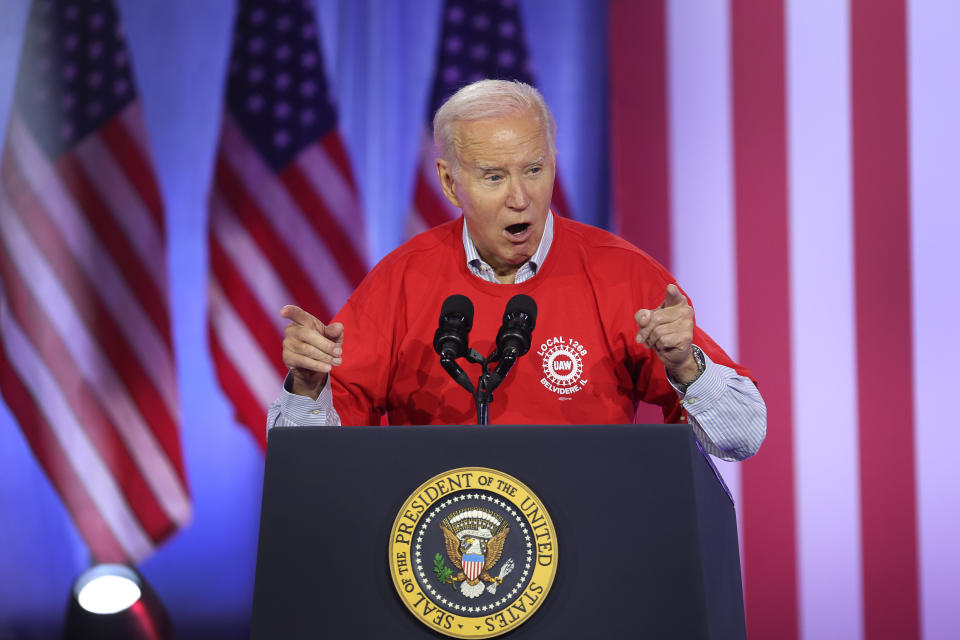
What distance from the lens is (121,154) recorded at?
132 inches

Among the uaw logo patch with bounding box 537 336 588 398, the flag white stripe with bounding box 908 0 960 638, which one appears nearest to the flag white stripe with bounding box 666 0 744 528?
the flag white stripe with bounding box 908 0 960 638

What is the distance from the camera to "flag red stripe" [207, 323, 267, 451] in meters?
3.31

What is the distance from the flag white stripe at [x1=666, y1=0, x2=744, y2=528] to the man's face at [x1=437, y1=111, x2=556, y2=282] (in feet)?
4.15

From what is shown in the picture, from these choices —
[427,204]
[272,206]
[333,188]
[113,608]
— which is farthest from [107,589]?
[427,204]

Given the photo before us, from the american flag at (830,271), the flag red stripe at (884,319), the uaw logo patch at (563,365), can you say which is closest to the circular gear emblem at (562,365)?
the uaw logo patch at (563,365)

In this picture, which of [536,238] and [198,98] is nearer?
[536,238]

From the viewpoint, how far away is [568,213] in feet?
10.5

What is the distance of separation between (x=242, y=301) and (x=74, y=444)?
75 cm

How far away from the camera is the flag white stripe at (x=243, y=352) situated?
3322 millimetres

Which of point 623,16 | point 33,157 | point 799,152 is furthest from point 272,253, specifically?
point 799,152

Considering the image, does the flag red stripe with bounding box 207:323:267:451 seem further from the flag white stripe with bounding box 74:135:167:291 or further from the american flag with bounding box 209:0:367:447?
the flag white stripe with bounding box 74:135:167:291

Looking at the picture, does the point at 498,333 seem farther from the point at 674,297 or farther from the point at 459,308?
the point at 674,297

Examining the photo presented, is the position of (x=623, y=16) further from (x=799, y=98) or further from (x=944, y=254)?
(x=944, y=254)

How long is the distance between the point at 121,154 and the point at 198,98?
13.3 inches
